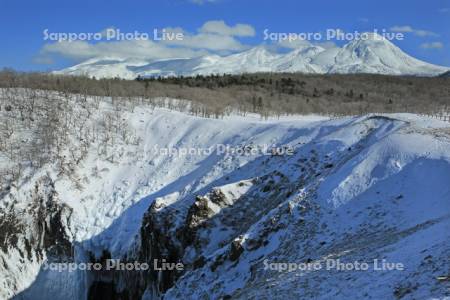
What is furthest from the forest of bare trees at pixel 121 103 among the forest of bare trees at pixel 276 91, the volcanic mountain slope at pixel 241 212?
the volcanic mountain slope at pixel 241 212

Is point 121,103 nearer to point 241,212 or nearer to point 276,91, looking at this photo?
point 241,212

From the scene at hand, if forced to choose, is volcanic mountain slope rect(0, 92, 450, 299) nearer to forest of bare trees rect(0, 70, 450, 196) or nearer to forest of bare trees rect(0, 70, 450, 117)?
forest of bare trees rect(0, 70, 450, 196)

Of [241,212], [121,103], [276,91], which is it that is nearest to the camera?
[241,212]

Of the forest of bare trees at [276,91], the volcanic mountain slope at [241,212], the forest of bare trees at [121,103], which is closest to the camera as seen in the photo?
the volcanic mountain slope at [241,212]

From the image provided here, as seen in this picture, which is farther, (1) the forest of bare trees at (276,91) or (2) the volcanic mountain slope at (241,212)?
(1) the forest of bare trees at (276,91)

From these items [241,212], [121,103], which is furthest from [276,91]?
[241,212]

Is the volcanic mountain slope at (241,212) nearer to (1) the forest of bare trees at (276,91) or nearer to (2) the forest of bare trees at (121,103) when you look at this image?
(2) the forest of bare trees at (121,103)

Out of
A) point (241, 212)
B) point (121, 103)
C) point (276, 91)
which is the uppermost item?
point (276, 91)

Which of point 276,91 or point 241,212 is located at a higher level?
point 276,91

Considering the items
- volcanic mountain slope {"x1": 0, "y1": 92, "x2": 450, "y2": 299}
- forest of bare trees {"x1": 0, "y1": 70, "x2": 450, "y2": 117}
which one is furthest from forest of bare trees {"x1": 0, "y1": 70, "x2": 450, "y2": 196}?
volcanic mountain slope {"x1": 0, "y1": 92, "x2": 450, "y2": 299}
